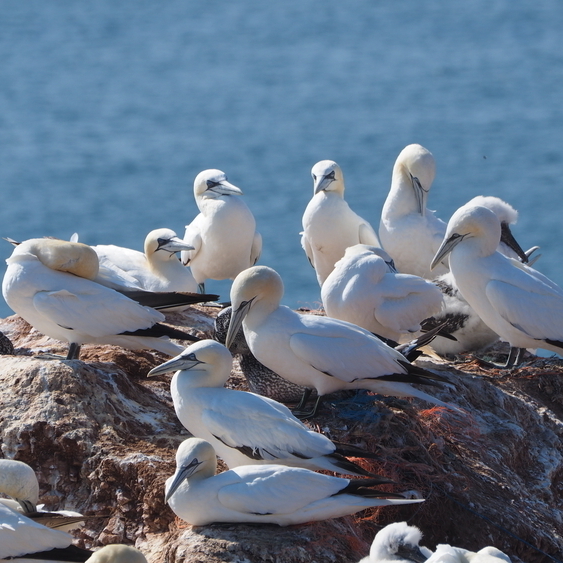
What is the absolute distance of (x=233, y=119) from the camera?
3528cm

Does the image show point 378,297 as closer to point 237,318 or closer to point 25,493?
point 237,318

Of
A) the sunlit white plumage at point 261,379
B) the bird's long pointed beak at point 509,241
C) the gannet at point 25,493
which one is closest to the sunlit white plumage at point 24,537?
the gannet at point 25,493

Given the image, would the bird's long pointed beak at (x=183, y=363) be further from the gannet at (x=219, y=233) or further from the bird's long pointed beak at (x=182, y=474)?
the gannet at (x=219, y=233)

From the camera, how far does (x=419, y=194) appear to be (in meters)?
8.45

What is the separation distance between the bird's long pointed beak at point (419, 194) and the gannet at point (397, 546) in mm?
4468

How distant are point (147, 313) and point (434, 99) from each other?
3121 centimetres

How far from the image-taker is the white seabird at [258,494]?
464cm

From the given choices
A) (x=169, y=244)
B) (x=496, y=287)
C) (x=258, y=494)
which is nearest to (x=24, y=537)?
(x=258, y=494)

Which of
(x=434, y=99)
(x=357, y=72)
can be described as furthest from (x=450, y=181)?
(x=357, y=72)

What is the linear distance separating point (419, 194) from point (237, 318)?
10.0ft

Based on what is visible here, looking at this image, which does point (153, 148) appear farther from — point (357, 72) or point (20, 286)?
point (20, 286)

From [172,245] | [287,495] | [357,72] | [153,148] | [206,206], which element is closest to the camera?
[287,495]

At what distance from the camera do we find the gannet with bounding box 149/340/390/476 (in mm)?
4918

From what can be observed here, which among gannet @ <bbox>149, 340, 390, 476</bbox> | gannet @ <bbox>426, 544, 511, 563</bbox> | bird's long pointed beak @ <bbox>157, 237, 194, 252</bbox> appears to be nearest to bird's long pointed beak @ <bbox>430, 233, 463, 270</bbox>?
bird's long pointed beak @ <bbox>157, 237, 194, 252</bbox>
